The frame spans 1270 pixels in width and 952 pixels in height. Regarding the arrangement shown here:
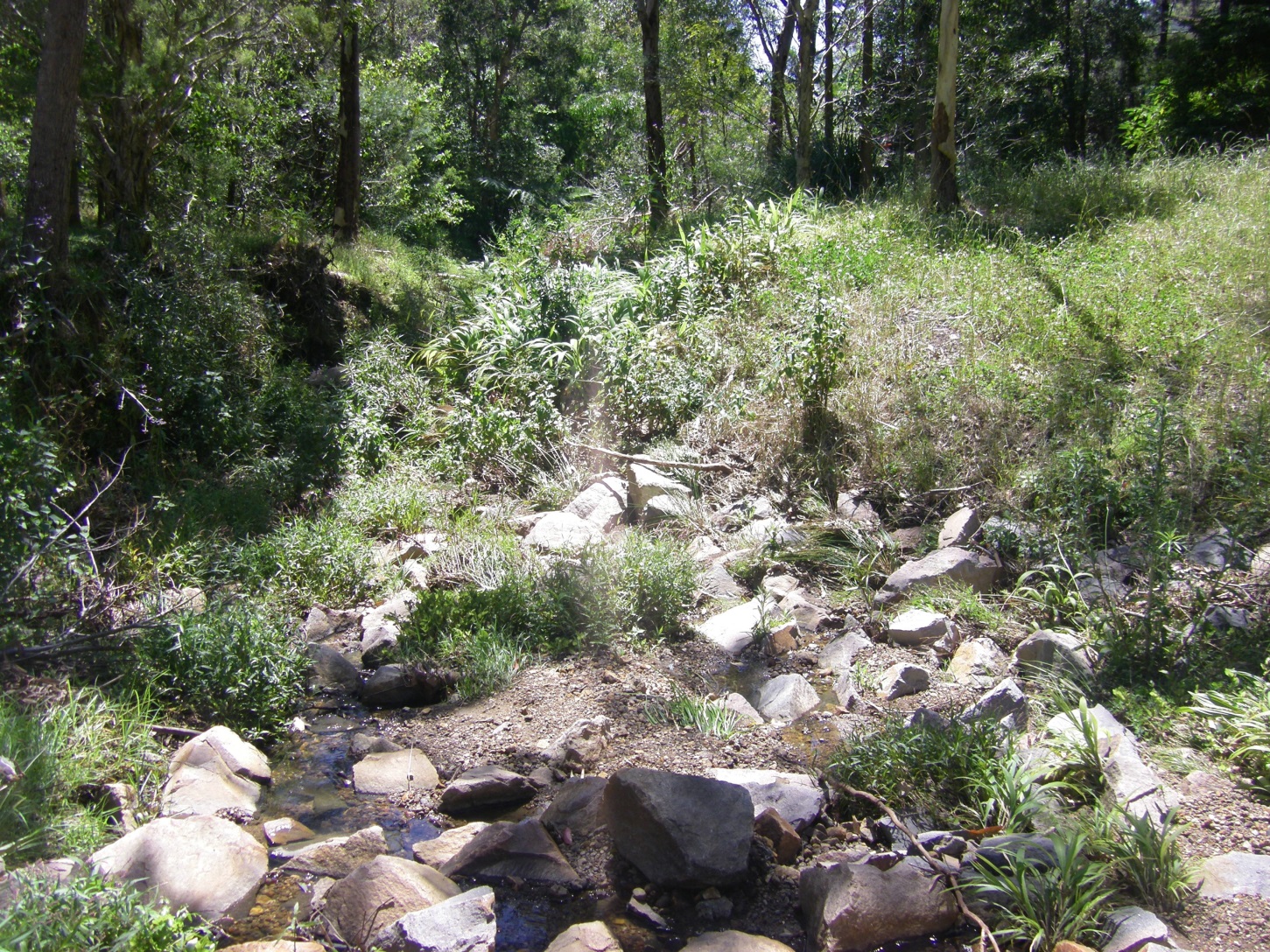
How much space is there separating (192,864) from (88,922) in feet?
2.09

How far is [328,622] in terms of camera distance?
5.66 meters

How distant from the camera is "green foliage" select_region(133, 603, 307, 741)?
4270 millimetres

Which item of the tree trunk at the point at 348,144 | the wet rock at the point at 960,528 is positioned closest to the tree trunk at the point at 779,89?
the tree trunk at the point at 348,144

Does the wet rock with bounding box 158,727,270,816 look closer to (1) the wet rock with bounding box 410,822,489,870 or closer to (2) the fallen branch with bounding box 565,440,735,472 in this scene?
(1) the wet rock with bounding box 410,822,489,870

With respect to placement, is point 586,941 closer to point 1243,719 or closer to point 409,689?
point 409,689

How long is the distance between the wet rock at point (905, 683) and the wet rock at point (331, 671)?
2858 mm

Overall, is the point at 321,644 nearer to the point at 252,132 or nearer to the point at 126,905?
the point at 126,905

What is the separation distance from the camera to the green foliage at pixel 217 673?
427 centimetres

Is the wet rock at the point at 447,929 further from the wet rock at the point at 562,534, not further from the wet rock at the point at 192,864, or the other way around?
the wet rock at the point at 562,534

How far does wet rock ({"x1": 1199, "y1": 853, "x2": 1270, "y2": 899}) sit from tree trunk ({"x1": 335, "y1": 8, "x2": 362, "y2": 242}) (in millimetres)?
12539

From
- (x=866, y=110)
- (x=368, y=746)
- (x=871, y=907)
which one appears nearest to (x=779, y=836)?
(x=871, y=907)

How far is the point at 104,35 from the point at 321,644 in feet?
19.9

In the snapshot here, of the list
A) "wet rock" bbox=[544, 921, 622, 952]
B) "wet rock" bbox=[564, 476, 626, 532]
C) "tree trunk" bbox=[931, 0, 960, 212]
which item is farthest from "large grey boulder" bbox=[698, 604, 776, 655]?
"tree trunk" bbox=[931, 0, 960, 212]

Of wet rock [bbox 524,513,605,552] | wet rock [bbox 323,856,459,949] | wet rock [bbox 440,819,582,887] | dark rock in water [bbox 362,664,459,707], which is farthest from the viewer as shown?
wet rock [bbox 524,513,605,552]
